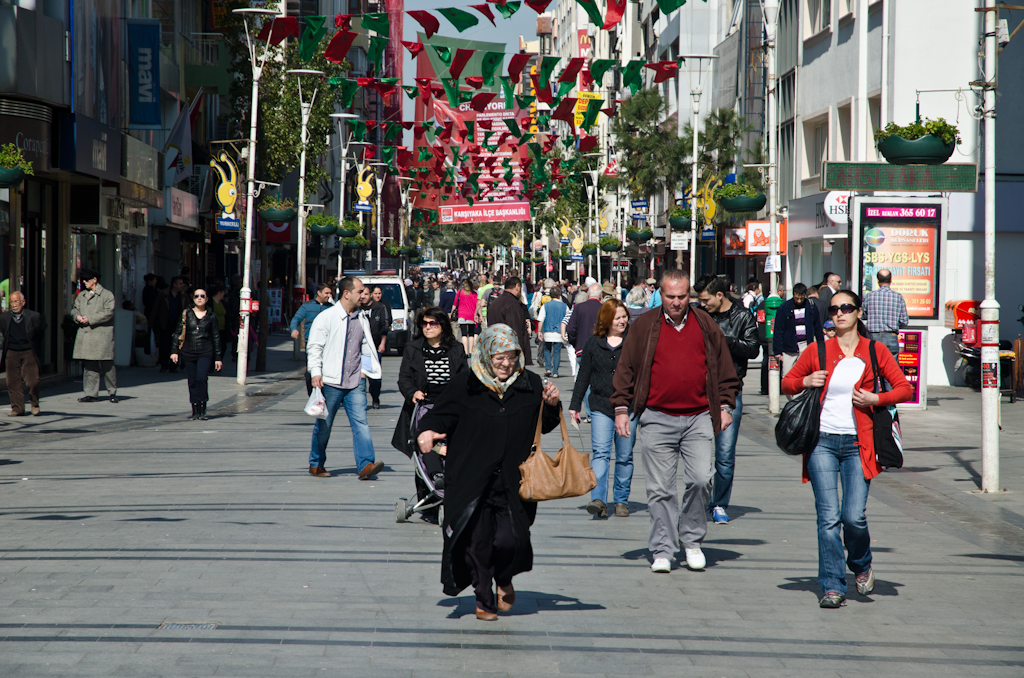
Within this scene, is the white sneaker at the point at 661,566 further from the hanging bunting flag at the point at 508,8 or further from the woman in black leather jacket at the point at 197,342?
the woman in black leather jacket at the point at 197,342

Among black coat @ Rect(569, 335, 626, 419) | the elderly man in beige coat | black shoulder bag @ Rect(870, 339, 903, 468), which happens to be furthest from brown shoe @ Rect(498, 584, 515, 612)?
the elderly man in beige coat

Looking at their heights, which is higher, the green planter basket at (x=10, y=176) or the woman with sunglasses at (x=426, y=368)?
the green planter basket at (x=10, y=176)

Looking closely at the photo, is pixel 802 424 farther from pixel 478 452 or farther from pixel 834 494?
pixel 478 452

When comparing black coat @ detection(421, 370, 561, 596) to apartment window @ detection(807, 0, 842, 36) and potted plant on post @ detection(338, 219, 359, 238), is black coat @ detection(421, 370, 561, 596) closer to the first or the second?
apartment window @ detection(807, 0, 842, 36)

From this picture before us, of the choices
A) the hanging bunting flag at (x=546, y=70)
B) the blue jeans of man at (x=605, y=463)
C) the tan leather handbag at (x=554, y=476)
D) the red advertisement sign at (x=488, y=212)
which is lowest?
the blue jeans of man at (x=605, y=463)

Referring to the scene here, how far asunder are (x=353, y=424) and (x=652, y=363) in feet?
14.3

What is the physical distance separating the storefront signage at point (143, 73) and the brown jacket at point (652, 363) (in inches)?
722

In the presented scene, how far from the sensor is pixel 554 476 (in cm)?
609

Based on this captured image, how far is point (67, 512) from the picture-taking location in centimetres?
930

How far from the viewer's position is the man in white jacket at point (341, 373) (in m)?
11.2

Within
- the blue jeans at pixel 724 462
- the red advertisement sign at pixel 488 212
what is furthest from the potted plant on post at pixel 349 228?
the blue jeans at pixel 724 462

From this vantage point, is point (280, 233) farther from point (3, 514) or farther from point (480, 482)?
point (480, 482)

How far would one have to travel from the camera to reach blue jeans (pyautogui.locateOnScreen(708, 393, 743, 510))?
8.95m

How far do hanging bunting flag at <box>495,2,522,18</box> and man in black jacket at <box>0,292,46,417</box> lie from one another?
739 centimetres
